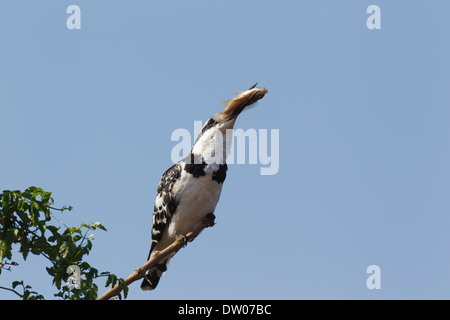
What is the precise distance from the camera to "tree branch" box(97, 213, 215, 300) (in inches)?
235

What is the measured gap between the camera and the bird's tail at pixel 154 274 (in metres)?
7.80

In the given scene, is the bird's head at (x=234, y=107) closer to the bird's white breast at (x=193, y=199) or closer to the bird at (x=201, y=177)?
the bird at (x=201, y=177)

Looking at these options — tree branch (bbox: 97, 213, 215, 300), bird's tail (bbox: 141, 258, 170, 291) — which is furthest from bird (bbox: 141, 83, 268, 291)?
tree branch (bbox: 97, 213, 215, 300)

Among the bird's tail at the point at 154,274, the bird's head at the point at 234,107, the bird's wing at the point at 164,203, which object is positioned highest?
the bird's head at the point at 234,107

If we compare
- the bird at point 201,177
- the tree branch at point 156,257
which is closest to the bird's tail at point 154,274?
the bird at point 201,177

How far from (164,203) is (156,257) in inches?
63.6

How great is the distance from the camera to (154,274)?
7.87 metres

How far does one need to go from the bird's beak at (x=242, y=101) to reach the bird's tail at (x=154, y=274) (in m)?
2.07

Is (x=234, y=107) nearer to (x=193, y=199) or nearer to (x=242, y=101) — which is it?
(x=242, y=101)

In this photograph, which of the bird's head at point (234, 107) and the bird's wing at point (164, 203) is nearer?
the bird's head at point (234, 107)

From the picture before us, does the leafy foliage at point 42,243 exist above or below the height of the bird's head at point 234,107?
below
